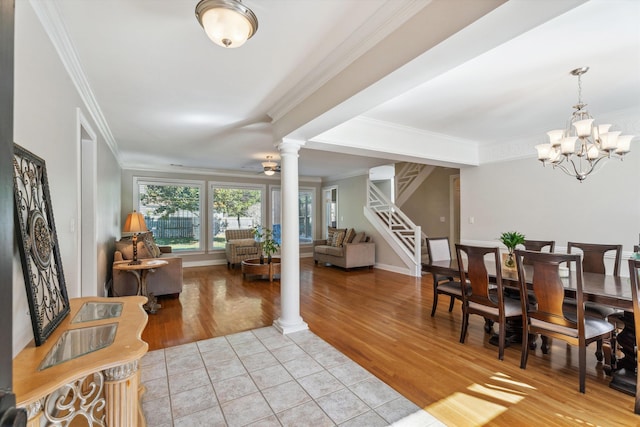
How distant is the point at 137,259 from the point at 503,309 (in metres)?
4.60

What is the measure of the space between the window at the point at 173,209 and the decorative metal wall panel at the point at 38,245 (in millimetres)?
6049

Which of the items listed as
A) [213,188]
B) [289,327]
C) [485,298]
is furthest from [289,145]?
[213,188]

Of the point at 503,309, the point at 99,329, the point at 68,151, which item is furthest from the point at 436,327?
the point at 68,151

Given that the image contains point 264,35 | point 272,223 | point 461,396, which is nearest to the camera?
point 264,35

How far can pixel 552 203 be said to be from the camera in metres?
4.35

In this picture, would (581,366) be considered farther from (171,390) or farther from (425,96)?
(171,390)

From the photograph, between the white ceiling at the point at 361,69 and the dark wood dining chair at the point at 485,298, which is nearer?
the white ceiling at the point at 361,69

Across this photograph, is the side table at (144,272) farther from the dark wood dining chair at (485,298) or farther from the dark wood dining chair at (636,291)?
the dark wood dining chair at (636,291)

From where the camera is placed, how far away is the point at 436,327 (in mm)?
3369

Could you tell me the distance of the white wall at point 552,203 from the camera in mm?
3672

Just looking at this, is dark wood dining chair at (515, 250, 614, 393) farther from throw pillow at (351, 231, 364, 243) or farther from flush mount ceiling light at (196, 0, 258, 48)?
throw pillow at (351, 231, 364, 243)

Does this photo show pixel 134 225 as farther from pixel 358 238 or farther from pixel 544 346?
pixel 544 346

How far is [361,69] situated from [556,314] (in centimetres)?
243

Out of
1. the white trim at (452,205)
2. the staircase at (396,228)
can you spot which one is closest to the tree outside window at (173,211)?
the staircase at (396,228)
